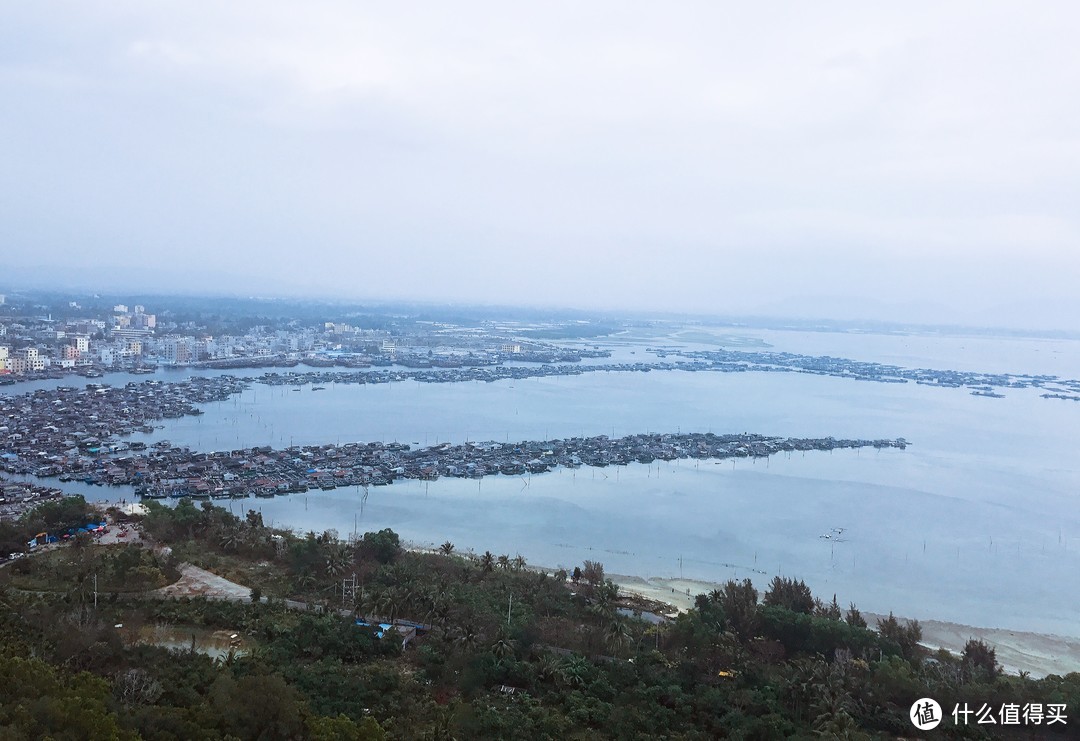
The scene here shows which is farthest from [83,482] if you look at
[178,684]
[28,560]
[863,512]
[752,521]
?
[863,512]

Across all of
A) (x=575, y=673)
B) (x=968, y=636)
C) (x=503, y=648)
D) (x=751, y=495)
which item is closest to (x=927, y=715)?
(x=575, y=673)

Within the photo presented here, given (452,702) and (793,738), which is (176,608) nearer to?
(452,702)

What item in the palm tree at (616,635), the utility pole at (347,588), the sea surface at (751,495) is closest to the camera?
the palm tree at (616,635)

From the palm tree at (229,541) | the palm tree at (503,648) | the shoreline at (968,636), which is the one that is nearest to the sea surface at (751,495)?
the shoreline at (968,636)

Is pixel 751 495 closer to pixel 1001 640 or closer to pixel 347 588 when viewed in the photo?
pixel 1001 640

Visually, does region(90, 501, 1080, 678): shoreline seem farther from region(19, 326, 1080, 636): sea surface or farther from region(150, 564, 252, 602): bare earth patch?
region(150, 564, 252, 602): bare earth patch

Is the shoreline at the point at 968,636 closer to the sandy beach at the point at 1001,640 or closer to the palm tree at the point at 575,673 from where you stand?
the sandy beach at the point at 1001,640
